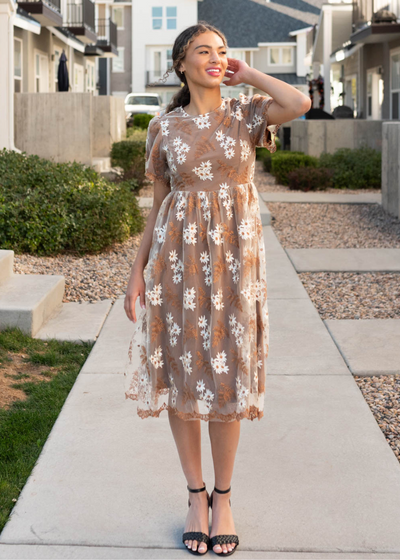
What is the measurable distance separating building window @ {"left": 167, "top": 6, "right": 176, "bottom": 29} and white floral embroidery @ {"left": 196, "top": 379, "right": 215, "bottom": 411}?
4532 cm

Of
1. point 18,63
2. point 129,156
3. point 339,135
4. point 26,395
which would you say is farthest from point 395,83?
point 26,395

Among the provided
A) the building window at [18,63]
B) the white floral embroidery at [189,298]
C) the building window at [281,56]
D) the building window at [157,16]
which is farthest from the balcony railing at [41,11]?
the building window at [281,56]

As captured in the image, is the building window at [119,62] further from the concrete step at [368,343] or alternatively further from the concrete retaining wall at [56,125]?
the concrete step at [368,343]

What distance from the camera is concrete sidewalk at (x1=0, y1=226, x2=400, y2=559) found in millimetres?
2666

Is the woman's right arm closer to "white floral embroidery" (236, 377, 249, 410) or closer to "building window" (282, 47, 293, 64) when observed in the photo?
"white floral embroidery" (236, 377, 249, 410)

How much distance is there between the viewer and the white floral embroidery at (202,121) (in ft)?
8.26

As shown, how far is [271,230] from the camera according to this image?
32.4ft

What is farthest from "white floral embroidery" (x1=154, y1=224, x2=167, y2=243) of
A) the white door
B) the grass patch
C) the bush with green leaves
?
the white door

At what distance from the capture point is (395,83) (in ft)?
62.4

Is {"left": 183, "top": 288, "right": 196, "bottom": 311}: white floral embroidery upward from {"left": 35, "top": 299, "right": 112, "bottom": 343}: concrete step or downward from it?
upward

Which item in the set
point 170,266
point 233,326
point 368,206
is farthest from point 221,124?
point 368,206

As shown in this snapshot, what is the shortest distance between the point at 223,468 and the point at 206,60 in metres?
1.45

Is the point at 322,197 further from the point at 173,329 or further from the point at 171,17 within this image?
the point at 171,17

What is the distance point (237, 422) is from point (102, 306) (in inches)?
138
